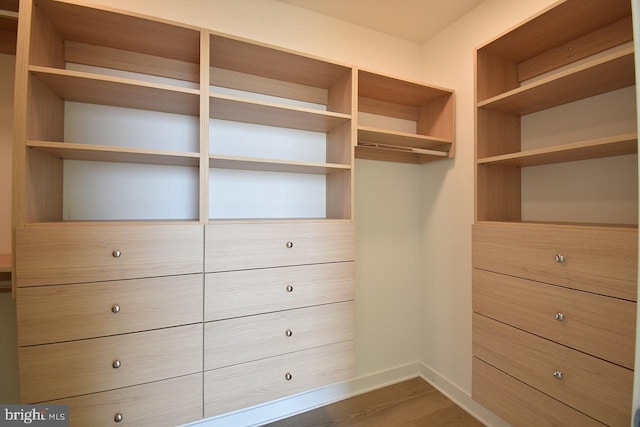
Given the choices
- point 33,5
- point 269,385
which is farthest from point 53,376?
point 33,5

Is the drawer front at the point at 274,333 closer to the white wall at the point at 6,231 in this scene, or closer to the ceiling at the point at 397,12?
the white wall at the point at 6,231

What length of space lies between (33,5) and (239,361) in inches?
69.0

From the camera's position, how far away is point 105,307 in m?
1.14

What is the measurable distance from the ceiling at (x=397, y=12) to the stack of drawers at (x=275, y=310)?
1.46 metres

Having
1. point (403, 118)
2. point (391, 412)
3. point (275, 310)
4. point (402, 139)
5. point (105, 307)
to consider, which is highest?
point (403, 118)

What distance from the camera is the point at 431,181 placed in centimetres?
215

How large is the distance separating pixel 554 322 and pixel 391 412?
114cm

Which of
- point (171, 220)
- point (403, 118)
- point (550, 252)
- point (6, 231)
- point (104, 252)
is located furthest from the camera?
point (403, 118)

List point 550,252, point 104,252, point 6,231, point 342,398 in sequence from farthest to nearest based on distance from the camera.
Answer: point 342,398 → point 6,231 → point 550,252 → point 104,252

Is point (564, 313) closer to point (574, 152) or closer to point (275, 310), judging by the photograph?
point (574, 152)

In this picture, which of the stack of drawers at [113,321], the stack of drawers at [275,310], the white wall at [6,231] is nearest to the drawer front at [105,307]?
the stack of drawers at [113,321]

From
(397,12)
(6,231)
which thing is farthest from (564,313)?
(6,231)

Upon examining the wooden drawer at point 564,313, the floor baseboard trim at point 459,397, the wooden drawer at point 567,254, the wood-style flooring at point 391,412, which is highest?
the wooden drawer at point 567,254

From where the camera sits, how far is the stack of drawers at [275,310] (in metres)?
1.31
